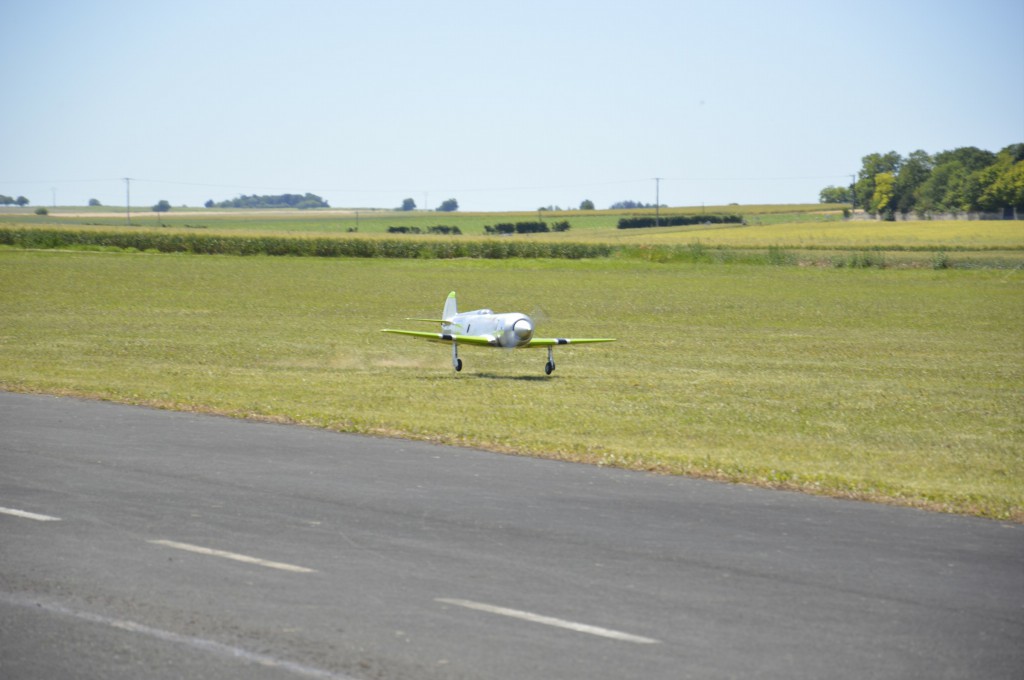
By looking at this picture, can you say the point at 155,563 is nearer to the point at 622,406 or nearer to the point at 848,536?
the point at 848,536

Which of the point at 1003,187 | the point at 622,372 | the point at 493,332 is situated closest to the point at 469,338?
the point at 493,332

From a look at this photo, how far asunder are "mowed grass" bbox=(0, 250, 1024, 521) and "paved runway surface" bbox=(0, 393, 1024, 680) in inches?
87.2

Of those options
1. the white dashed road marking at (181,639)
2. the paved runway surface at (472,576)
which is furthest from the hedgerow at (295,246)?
the white dashed road marking at (181,639)

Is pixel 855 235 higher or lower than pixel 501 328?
higher

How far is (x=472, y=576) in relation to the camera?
940cm

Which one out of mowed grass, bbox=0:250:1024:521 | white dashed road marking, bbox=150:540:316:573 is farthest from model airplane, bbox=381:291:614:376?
white dashed road marking, bbox=150:540:316:573

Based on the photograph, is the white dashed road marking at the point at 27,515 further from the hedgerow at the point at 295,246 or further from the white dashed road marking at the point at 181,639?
the hedgerow at the point at 295,246

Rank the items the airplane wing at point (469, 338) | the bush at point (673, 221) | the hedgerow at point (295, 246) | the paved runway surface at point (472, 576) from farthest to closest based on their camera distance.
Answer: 1. the bush at point (673, 221)
2. the hedgerow at point (295, 246)
3. the airplane wing at point (469, 338)
4. the paved runway surface at point (472, 576)

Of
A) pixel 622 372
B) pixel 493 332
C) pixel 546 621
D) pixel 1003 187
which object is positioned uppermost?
pixel 1003 187

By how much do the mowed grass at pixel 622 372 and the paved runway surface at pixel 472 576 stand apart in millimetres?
2214

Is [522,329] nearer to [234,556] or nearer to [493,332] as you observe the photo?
[493,332]

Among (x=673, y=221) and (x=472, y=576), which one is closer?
(x=472, y=576)

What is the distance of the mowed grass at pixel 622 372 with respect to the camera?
1614 cm

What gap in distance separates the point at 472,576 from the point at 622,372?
56.9 ft
